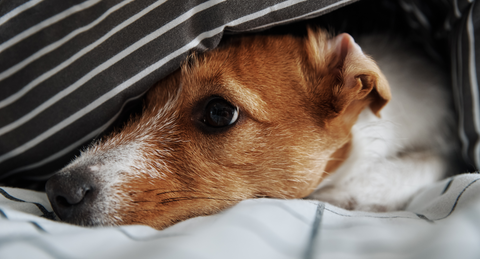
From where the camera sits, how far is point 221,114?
1.09m

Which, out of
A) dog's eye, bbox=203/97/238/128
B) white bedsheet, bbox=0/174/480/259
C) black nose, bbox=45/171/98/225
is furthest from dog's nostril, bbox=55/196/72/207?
dog's eye, bbox=203/97/238/128

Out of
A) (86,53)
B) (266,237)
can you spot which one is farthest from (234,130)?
(86,53)

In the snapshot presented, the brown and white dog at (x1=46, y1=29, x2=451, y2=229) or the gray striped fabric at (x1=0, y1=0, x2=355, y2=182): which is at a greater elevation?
the gray striped fabric at (x1=0, y1=0, x2=355, y2=182)

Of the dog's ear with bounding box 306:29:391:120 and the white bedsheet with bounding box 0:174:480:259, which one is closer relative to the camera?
the white bedsheet with bounding box 0:174:480:259

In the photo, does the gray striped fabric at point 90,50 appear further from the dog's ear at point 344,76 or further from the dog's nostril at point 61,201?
the dog's nostril at point 61,201

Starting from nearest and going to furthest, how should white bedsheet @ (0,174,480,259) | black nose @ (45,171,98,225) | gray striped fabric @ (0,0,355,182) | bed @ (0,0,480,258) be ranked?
white bedsheet @ (0,174,480,259) → bed @ (0,0,480,258) → black nose @ (45,171,98,225) → gray striped fabric @ (0,0,355,182)

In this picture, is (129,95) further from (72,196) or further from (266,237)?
(266,237)

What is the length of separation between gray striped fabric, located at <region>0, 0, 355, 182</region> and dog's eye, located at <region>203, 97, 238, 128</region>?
0.21 m

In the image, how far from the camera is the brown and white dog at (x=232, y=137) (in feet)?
3.20

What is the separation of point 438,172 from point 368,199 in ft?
1.46

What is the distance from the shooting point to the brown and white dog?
3.20 ft

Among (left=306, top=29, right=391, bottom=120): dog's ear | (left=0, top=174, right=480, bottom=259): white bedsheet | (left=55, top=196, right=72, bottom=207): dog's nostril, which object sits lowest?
(left=0, top=174, right=480, bottom=259): white bedsheet

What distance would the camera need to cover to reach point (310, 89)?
3.86ft

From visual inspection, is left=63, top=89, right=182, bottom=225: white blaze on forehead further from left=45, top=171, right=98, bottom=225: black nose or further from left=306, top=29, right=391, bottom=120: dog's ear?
left=306, top=29, right=391, bottom=120: dog's ear
